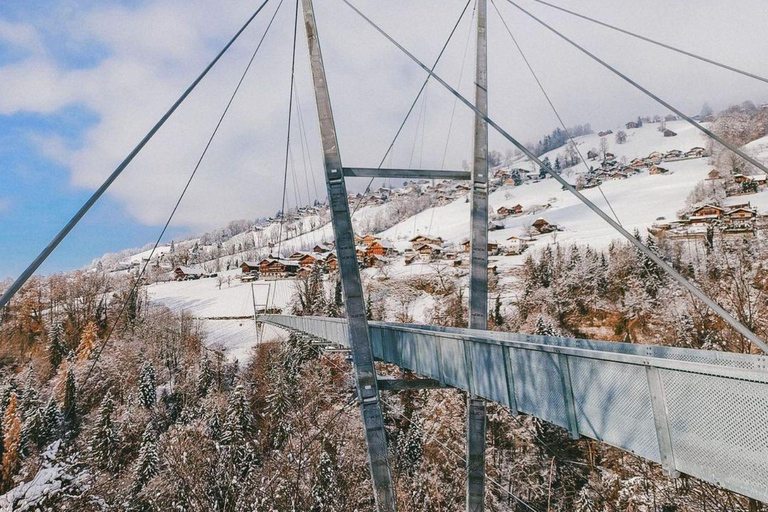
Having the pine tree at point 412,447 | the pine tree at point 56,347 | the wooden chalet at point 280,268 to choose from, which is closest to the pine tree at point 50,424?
the pine tree at point 56,347

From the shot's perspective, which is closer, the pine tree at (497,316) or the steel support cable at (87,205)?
the steel support cable at (87,205)

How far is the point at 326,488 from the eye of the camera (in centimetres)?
2280

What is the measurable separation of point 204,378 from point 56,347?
2235 centimetres

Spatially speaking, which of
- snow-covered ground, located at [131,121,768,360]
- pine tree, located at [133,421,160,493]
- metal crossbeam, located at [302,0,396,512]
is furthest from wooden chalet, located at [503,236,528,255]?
→ metal crossbeam, located at [302,0,396,512]

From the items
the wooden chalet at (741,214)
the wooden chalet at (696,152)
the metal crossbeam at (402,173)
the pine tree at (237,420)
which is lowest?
the pine tree at (237,420)

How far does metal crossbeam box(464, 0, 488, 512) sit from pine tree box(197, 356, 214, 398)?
3985 cm

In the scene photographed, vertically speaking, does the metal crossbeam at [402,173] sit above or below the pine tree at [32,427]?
above

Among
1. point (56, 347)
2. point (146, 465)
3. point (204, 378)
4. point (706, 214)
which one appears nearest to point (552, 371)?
A: point (146, 465)

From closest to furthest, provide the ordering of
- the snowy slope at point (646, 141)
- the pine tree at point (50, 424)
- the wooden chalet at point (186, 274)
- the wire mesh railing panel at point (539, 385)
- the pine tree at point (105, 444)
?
1. the wire mesh railing panel at point (539, 385)
2. the pine tree at point (105, 444)
3. the pine tree at point (50, 424)
4. the wooden chalet at point (186, 274)
5. the snowy slope at point (646, 141)

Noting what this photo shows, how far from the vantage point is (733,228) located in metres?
48.2

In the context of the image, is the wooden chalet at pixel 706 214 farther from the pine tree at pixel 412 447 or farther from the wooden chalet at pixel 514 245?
the pine tree at pixel 412 447

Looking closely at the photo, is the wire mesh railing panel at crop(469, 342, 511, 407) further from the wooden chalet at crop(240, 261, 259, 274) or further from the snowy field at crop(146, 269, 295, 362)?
A: the wooden chalet at crop(240, 261, 259, 274)

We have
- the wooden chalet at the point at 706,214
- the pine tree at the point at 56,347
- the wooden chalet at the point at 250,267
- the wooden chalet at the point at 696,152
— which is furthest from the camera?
the wooden chalet at the point at 696,152

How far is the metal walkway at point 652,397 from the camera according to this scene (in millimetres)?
2287
